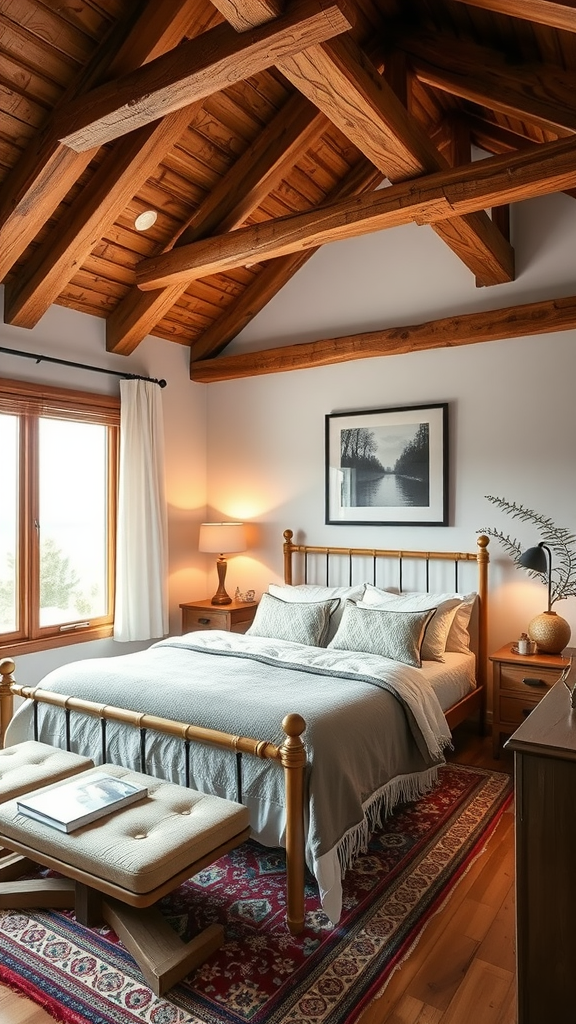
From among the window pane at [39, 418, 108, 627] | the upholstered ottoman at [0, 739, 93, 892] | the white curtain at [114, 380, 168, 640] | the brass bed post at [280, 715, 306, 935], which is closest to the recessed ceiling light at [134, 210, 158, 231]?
the white curtain at [114, 380, 168, 640]

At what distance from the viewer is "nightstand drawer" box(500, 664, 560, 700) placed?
3.63 metres

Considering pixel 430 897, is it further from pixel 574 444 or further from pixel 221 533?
pixel 221 533

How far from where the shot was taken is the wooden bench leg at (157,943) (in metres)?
2.01

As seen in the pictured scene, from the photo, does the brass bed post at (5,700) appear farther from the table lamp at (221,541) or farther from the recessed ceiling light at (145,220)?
the recessed ceiling light at (145,220)

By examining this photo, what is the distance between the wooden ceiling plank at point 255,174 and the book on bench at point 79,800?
10.0ft

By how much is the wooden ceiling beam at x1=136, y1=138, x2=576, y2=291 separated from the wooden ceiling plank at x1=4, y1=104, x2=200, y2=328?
0.49 meters

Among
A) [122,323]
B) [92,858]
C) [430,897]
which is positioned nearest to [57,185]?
[122,323]

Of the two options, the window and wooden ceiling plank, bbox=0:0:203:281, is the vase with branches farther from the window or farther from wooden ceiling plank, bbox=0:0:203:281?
wooden ceiling plank, bbox=0:0:203:281

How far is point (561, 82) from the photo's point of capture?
3.10m

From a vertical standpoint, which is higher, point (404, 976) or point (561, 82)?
point (561, 82)

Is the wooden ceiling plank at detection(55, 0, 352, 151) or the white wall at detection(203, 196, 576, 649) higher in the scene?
the wooden ceiling plank at detection(55, 0, 352, 151)

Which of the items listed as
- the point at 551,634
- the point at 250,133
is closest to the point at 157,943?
the point at 551,634

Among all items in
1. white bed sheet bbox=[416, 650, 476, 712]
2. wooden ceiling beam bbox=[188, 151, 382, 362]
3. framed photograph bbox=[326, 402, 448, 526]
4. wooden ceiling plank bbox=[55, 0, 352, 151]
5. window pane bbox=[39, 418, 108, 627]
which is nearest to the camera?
wooden ceiling plank bbox=[55, 0, 352, 151]

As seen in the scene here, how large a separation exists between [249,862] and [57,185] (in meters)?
3.17
